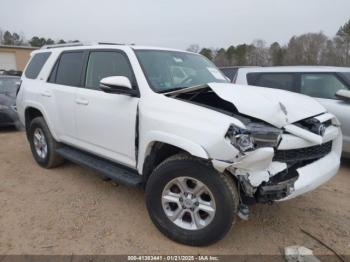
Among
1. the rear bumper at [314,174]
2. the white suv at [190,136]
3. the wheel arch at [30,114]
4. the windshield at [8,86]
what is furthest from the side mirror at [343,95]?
the windshield at [8,86]

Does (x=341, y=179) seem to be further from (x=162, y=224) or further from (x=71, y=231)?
(x=71, y=231)

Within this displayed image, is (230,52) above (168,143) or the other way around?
above

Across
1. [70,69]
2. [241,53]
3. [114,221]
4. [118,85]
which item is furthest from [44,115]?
[241,53]

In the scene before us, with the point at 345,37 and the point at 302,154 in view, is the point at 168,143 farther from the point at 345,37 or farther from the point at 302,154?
the point at 345,37

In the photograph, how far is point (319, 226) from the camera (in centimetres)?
343

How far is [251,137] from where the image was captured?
256 centimetres

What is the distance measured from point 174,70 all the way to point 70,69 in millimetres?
1638

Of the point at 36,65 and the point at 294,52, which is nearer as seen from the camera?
the point at 36,65

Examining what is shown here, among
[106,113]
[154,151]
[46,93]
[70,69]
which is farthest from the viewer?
[46,93]

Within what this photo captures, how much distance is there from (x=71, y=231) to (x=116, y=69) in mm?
1884

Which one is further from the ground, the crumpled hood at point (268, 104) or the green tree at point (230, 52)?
the green tree at point (230, 52)

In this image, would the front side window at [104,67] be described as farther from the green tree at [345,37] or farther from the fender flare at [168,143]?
the green tree at [345,37]

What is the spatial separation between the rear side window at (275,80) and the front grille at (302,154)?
109 inches

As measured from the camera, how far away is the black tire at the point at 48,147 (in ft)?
16.0
